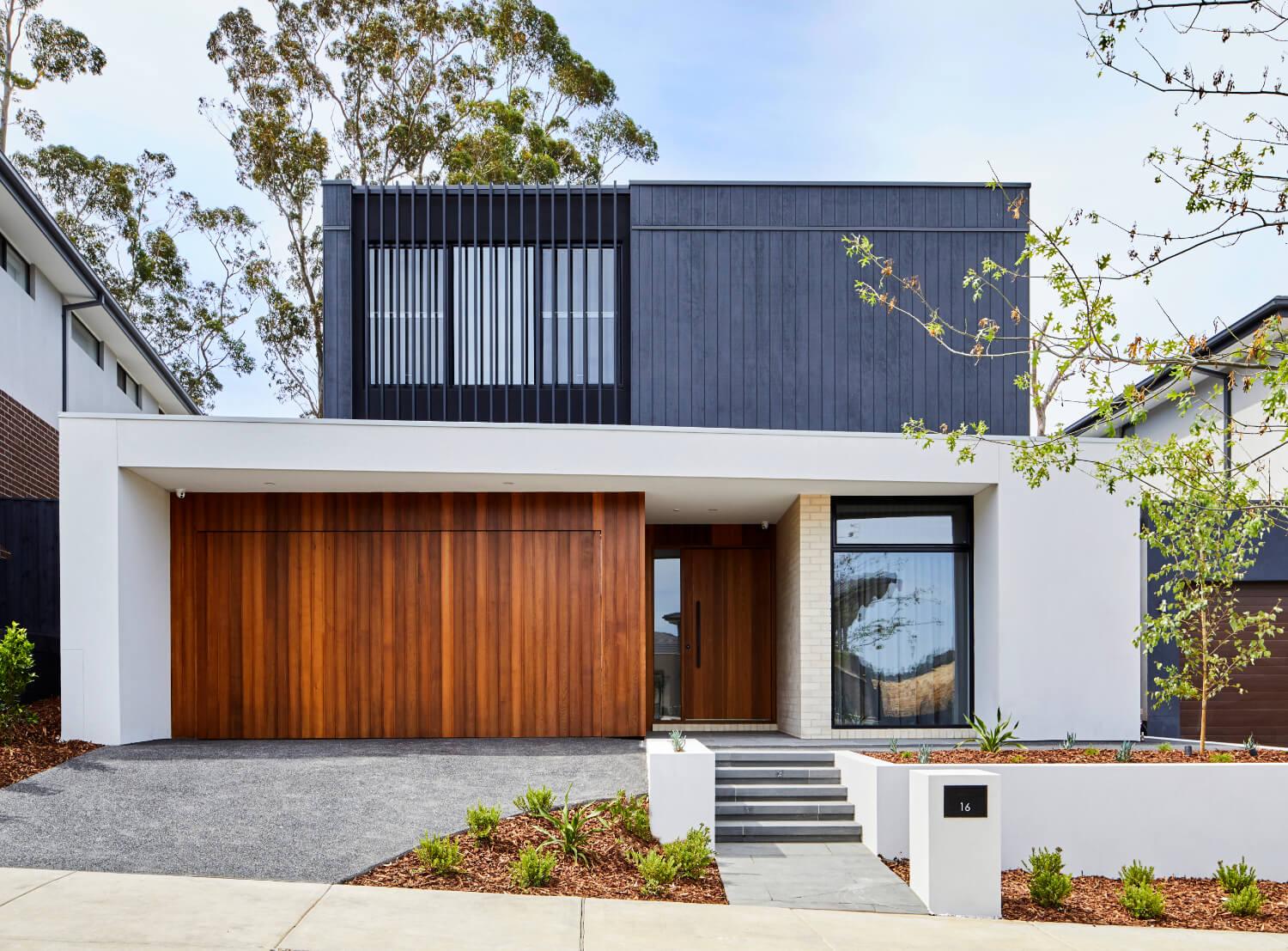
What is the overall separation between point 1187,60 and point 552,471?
6.77 metres

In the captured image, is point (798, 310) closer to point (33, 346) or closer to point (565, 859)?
point (565, 859)

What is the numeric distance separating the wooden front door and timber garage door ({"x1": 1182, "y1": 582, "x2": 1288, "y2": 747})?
197 inches

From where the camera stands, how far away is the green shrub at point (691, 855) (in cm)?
705

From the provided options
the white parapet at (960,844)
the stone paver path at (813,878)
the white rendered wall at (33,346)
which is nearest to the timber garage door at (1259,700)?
the stone paver path at (813,878)

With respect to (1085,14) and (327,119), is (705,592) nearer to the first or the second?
(1085,14)

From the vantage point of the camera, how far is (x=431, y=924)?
18.7 ft

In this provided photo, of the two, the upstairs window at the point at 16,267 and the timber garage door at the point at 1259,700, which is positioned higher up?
the upstairs window at the point at 16,267

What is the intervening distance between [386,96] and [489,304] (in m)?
10.9

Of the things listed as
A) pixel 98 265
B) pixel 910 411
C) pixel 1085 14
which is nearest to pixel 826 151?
pixel 910 411

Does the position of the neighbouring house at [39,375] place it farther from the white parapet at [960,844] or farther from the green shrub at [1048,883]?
the green shrub at [1048,883]

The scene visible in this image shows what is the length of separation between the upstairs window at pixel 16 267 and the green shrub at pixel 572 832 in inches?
400

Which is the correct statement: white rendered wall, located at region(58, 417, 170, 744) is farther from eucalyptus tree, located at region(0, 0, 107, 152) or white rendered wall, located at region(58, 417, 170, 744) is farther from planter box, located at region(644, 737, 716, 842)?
eucalyptus tree, located at region(0, 0, 107, 152)

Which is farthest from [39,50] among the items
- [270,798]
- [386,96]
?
[270,798]

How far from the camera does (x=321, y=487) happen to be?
1099 centimetres
